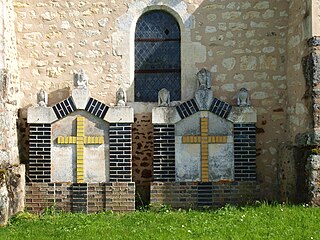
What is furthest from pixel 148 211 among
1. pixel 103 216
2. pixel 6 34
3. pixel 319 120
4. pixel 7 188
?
pixel 6 34

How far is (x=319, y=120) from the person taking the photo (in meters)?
8.75

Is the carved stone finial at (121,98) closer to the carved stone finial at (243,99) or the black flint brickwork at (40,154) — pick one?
the black flint brickwork at (40,154)

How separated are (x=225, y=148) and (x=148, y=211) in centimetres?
183

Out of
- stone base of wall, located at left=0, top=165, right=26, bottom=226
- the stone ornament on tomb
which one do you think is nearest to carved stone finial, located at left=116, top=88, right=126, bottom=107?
the stone ornament on tomb

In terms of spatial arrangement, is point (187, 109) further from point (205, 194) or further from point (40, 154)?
point (40, 154)

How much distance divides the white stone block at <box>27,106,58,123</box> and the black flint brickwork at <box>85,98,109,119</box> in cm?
65

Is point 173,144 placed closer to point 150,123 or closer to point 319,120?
point 150,123

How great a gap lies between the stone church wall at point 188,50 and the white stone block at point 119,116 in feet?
1.35

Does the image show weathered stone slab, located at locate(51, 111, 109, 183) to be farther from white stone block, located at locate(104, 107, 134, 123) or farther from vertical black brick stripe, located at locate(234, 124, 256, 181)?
vertical black brick stripe, located at locate(234, 124, 256, 181)

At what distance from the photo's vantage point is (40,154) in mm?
9539

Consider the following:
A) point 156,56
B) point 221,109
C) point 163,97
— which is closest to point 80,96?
point 163,97

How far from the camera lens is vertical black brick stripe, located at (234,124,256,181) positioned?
31.7ft

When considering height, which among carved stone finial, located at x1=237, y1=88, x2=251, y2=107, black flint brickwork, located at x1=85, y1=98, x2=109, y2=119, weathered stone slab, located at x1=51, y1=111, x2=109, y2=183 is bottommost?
weathered stone slab, located at x1=51, y1=111, x2=109, y2=183

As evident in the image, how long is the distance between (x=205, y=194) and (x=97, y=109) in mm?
2517
